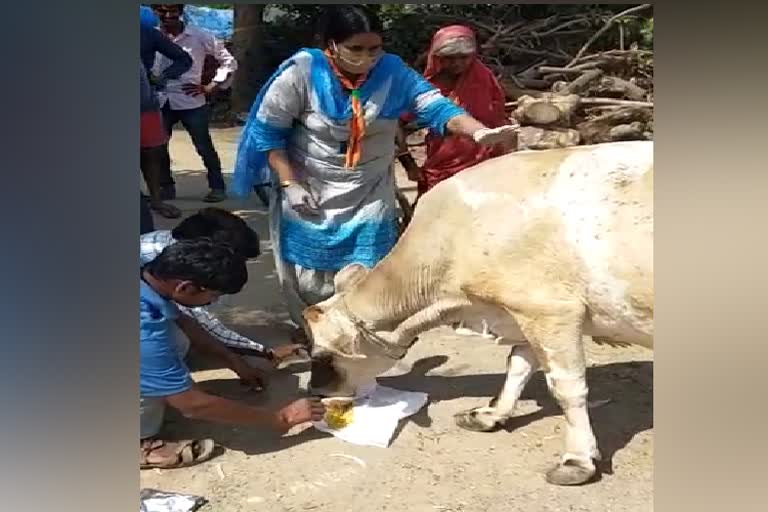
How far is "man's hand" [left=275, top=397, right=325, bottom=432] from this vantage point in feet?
14.9

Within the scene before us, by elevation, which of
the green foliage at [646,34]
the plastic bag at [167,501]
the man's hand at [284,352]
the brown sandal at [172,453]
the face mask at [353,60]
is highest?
the green foliage at [646,34]

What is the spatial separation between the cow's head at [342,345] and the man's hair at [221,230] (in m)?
0.33

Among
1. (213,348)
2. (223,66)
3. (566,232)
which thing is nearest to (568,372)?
(566,232)

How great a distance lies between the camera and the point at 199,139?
4.46 meters

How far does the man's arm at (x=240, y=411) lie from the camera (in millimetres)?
4477

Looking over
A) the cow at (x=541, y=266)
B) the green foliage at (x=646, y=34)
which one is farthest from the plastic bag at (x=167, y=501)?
the green foliage at (x=646, y=34)

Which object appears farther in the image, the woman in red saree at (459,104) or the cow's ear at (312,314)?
the cow's ear at (312,314)

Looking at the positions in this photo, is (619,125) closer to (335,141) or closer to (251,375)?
(335,141)

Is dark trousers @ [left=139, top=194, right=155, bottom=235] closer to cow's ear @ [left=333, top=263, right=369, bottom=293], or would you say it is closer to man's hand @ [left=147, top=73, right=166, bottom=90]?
man's hand @ [left=147, top=73, right=166, bottom=90]

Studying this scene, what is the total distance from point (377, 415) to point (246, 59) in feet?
4.55

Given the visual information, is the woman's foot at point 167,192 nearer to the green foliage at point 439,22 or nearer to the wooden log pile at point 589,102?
the green foliage at point 439,22

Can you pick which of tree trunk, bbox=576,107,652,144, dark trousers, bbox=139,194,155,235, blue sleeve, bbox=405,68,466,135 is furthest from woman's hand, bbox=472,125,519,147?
dark trousers, bbox=139,194,155,235
